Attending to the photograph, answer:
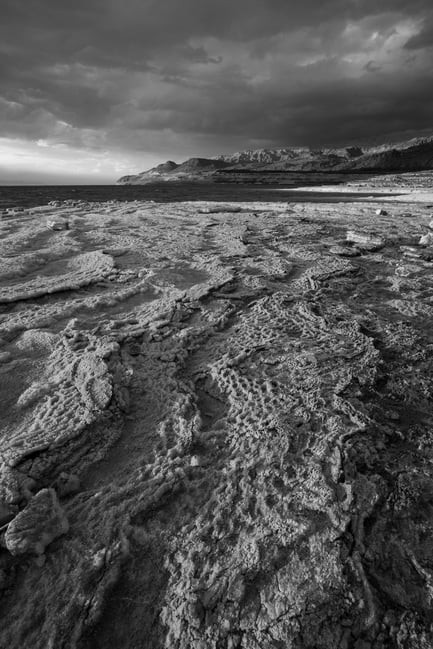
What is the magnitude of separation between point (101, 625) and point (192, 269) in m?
5.19

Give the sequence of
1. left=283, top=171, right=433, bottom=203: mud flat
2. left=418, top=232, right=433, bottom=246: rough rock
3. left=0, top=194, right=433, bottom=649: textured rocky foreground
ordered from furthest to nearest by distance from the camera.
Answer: left=283, top=171, right=433, bottom=203: mud flat
left=418, top=232, right=433, bottom=246: rough rock
left=0, top=194, right=433, bottom=649: textured rocky foreground

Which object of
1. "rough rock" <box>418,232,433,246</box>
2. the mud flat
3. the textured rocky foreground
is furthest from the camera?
the mud flat

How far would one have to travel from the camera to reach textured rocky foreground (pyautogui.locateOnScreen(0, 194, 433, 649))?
5.17 ft

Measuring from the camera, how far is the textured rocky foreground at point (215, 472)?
1.58 m

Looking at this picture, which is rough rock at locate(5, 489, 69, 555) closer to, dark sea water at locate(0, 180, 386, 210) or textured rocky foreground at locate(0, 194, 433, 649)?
textured rocky foreground at locate(0, 194, 433, 649)

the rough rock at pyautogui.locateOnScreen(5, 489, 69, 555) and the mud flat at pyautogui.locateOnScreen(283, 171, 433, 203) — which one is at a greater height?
the rough rock at pyautogui.locateOnScreen(5, 489, 69, 555)

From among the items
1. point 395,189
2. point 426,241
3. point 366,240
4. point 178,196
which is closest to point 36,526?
point 366,240

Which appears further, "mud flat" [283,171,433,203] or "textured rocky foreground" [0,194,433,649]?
"mud flat" [283,171,433,203]

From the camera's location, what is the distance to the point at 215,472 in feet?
7.46

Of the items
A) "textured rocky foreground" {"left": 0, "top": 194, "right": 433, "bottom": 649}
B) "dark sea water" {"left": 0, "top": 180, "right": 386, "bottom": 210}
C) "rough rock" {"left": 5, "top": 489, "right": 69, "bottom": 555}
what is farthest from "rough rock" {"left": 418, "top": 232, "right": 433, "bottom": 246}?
"dark sea water" {"left": 0, "top": 180, "right": 386, "bottom": 210}

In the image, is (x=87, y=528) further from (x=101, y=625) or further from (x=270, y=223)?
(x=270, y=223)

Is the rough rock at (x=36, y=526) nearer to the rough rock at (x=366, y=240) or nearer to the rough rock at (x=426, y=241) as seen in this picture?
the rough rock at (x=366, y=240)

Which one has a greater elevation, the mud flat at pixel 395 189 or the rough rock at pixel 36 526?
the rough rock at pixel 36 526

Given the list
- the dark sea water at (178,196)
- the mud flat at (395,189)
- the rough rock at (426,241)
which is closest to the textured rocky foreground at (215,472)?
the rough rock at (426,241)
